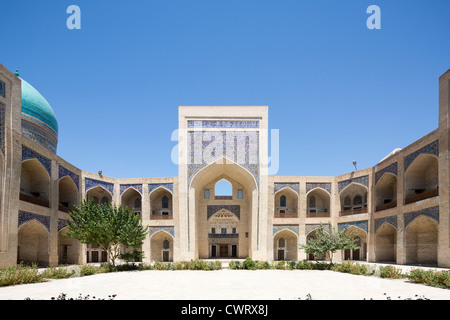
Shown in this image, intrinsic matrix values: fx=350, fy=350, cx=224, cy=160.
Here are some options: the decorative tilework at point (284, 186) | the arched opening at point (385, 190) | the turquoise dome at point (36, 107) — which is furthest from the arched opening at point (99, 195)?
the arched opening at point (385, 190)

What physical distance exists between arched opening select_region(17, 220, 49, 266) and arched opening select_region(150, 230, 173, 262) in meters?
8.02

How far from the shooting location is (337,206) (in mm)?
24719

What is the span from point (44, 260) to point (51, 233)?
1405 millimetres

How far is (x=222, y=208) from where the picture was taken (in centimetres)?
2648

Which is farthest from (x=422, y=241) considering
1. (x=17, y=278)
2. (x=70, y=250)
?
(x=70, y=250)

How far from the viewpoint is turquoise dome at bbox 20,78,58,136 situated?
70.7 feet

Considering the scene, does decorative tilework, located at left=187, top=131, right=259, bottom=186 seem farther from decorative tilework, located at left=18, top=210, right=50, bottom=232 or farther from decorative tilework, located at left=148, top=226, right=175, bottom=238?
decorative tilework, located at left=18, top=210, right=50, bottom=232

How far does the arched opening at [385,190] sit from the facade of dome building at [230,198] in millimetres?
72

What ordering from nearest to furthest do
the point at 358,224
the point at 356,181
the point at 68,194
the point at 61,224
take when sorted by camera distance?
the point at 61,224 → the point at 68,194 → the point at 358,224 → the point at 356,181

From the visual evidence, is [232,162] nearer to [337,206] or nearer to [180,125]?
[180,125]

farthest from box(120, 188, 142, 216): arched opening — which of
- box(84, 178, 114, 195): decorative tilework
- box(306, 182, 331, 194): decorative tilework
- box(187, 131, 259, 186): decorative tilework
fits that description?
box(306, 182, 331, 194): decorative tilework

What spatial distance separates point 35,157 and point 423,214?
62.8ft

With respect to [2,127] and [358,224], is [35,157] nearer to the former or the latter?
[2,127]

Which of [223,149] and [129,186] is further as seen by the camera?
[129,186]
